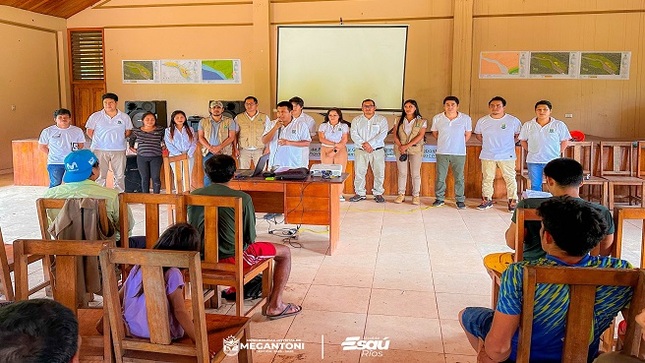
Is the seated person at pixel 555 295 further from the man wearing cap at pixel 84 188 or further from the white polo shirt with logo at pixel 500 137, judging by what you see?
the white polo shirt with logo at pixel 500 137

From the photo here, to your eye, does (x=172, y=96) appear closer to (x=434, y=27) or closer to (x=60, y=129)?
(x=60, y=129)

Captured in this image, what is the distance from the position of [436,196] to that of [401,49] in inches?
118

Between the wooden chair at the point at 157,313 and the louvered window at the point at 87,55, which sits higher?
the louvered window at the point at 87,55

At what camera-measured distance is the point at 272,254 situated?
3223mm

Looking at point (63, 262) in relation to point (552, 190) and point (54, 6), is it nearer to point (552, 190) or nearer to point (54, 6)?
point (552, 190)

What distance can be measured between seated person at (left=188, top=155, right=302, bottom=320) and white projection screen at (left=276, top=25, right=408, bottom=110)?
603 cm

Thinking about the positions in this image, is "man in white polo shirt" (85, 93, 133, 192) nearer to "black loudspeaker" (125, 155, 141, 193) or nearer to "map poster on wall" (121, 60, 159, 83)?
"black loudspeaker" (125, 155, 141, 193)

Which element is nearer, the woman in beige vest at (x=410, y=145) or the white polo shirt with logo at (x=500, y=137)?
the white polo shirt with logo at (x=500, y=137)

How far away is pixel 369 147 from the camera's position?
6.79 metres

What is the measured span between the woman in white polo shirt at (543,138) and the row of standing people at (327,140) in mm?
11

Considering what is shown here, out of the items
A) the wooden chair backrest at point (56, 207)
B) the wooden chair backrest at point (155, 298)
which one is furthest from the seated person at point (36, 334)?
the wooden chair backrest at point (56, 207)

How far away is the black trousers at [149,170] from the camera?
648 centimetres

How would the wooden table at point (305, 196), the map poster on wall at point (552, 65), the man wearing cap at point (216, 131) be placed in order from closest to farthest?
the wooden table at point (305, 196) < the man wearing cap at point (216, 131) < the map poster on wall at point (552, 65)

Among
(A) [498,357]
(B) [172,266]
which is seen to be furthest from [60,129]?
(A) [498,357]
